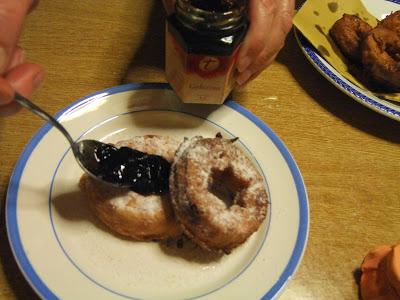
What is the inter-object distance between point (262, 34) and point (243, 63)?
0.30 feet

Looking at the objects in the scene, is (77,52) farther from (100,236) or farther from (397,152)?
(397,152)

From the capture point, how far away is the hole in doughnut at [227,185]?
3.12 ft

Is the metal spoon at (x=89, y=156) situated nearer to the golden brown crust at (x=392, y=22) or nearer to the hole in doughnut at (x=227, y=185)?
the hole in doughnut at (x=227, y=185)

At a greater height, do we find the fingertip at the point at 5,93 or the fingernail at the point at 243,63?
the fingertip at the point at 5,93

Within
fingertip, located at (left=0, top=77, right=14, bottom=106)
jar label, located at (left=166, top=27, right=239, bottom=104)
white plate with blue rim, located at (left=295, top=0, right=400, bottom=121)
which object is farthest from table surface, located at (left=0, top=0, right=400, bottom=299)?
fingertip, located at (left=0, top=77, right=14, bottom=106)

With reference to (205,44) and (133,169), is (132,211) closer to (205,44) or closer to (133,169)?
(133,169)

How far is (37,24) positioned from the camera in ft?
4.63

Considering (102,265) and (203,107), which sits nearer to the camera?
(102,265)

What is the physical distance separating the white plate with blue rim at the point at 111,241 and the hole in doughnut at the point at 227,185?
103 millimetres

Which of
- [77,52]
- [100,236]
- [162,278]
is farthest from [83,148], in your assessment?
[77,52]

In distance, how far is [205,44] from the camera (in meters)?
0.91

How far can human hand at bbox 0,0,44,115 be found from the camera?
694 millimetres

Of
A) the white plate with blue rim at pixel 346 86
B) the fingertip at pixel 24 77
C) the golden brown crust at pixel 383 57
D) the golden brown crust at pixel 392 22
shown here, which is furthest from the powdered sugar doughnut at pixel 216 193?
the golden brown crust at pixel 392 22

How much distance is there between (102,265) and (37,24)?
3.11 ft
